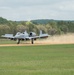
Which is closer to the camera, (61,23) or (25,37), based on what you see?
(25,37)

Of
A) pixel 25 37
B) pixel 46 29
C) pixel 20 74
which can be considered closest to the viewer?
pixel 20 74

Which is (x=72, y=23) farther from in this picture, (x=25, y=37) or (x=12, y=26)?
(x=25, y=37)

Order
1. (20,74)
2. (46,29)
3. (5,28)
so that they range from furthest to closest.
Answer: (46,29)
(5,28)
(20,74)

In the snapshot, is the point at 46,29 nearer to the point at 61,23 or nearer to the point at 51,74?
the point at 61,23

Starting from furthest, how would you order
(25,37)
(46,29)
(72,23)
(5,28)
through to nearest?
(72,23), (46,29), (5,28), (25,37)

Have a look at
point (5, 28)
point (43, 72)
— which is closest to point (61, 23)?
point (5, 28)

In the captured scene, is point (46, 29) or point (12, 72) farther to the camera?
point (46, 29)

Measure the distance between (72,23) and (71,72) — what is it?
16687cm

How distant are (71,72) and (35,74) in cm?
208

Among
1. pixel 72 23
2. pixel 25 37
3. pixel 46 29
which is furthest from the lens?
pixel 72 23

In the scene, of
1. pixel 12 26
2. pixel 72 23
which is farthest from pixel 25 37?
pixel 72 23

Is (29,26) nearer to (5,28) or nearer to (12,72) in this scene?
(5,28)

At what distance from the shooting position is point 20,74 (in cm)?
2044

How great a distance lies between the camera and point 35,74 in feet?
67.3
